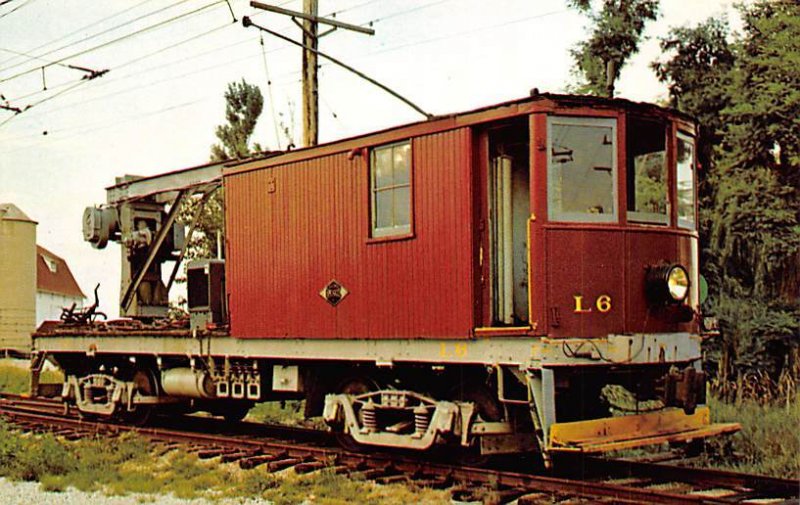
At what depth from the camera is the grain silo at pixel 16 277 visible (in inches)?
1441

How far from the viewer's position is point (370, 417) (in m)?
10.6

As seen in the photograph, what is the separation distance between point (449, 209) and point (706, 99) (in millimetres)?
14830

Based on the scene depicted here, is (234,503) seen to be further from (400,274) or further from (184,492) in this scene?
(400,274)

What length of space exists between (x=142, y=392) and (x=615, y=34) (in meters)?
14.6

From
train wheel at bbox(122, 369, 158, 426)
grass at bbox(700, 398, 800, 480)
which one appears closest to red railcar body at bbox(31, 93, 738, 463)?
grass at bbox(700, 398, 800, 480)

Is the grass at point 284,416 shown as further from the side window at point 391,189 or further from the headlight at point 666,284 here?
the headlight at point 666,284

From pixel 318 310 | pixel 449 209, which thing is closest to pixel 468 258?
pixel 449 209

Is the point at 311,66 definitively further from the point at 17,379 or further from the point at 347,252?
the point at 17,379

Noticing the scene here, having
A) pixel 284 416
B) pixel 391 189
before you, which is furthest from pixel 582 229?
pixel 284 416

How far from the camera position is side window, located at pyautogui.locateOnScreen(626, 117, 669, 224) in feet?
32.8

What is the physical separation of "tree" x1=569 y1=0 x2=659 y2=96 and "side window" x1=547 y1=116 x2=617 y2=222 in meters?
14.1

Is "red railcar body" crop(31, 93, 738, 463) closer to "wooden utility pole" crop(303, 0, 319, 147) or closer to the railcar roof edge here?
the railcar roof edge

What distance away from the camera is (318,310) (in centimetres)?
1120

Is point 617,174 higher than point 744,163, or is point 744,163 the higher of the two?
point 744,163
